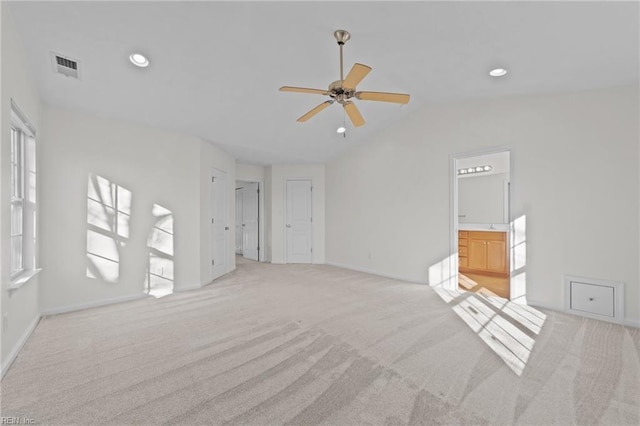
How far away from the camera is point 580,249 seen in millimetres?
3416

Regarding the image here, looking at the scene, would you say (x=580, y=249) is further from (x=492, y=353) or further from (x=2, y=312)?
(x=2, y=312)

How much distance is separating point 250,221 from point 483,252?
18.0 feet

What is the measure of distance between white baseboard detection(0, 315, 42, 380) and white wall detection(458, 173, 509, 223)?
719 centimetres

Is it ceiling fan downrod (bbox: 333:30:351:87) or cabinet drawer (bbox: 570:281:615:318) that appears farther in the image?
cabinet drawer (bbox: 570:281:615:318)

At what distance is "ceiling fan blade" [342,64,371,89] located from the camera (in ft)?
7.52

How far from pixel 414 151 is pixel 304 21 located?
3.02m

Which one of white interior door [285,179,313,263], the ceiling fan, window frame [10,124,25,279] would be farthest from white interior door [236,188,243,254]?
the ceiling fan

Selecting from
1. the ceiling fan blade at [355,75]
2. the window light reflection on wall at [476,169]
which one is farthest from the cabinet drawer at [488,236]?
the ceiling fan blade at [355,75]

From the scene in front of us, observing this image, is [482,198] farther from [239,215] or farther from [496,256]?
[239,215]

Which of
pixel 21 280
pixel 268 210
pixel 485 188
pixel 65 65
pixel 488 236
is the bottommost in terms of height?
pixel 21 280

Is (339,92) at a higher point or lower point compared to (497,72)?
lower

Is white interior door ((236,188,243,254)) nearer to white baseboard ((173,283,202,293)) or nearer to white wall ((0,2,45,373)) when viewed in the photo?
white baseboard ((173,283,202,293))

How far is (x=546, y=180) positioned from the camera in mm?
3633
